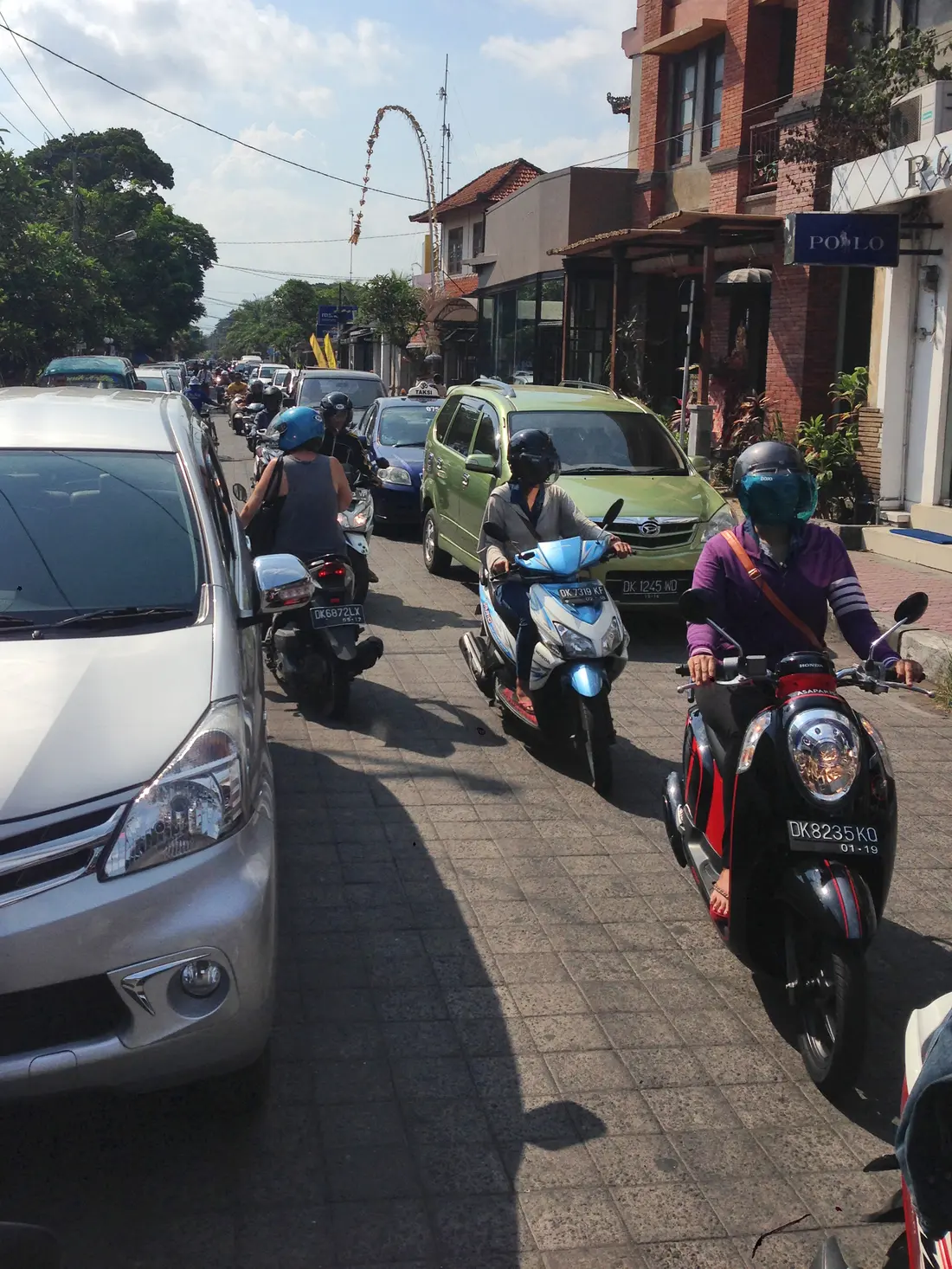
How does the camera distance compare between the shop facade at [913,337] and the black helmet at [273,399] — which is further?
the black helmet at [273,399]

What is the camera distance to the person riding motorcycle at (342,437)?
35.0 ft

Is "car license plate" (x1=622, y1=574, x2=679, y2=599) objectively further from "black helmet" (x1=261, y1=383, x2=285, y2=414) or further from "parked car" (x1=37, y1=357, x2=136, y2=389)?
"parked car" (x1=37, y1=357, x2=136, y2=389)

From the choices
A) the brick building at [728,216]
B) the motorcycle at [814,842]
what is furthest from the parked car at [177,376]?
the motorcycle at [814,842]

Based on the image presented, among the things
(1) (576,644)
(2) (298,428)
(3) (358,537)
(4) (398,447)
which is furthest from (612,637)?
(4) (398,447)

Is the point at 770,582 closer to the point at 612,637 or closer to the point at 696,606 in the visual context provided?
the point at 696,606

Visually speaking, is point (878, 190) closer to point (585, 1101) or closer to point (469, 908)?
point (469, 908)

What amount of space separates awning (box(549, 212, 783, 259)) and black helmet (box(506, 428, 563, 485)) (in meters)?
10.8

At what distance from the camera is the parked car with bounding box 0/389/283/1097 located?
3039mm

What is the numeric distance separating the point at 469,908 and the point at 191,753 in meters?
2.03

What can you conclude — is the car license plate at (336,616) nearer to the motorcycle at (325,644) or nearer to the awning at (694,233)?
the motorcycle at (325,644)

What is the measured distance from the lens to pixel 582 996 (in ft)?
14.5

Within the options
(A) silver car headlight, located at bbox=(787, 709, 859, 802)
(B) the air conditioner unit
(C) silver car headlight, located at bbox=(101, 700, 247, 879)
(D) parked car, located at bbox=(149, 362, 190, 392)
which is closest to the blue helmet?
(C) silver car headlight, located at bbox=(101, 700, 247, 879)

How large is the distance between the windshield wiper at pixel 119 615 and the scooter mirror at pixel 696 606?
158cm

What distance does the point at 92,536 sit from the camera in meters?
4.52
